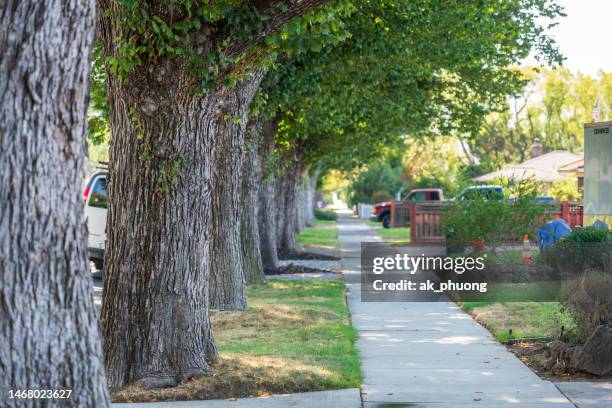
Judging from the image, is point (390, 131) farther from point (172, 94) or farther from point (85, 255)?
point (85, 255)

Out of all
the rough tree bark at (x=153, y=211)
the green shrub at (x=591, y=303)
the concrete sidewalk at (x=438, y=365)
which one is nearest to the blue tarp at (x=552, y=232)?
the concrete sidewalk at (x=438, y=365)

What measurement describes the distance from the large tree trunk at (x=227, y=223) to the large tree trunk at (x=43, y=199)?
29.8 ft

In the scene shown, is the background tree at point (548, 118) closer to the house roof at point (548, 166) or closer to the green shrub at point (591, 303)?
the house roof at point (548, 166)

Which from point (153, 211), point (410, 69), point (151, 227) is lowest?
point (151, 227)

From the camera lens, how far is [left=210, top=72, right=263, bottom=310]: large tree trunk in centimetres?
1427

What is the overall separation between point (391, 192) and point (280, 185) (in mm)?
41648

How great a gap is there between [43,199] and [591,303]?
244 inches

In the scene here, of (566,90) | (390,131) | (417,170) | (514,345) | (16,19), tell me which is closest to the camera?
(16,19)

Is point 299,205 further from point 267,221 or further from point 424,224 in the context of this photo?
point 267,221

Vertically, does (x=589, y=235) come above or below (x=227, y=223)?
below

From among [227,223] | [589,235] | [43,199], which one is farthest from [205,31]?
[589,235]

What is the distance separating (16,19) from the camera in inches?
187

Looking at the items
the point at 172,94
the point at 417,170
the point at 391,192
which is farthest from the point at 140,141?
the point at 417,170

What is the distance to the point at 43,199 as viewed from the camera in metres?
4.79
